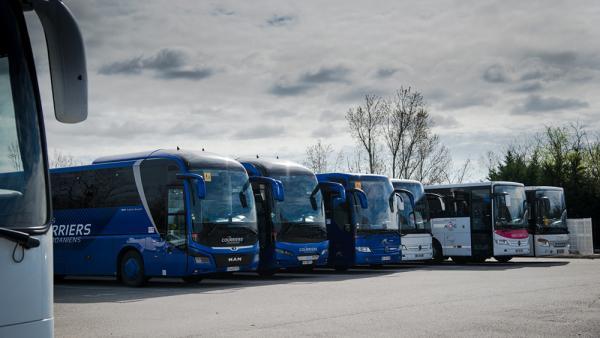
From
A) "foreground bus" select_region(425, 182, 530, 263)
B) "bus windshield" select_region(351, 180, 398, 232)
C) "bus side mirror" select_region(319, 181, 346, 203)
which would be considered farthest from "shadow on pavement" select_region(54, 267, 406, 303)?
"foreground bus" select_region(425, 182, 530, 263)

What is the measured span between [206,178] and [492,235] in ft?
44.2

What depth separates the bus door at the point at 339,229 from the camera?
2450 cm

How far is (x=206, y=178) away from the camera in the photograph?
19344mm

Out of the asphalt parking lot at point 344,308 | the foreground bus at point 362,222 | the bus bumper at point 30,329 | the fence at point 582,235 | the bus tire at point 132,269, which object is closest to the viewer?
the bus bumper at point 30,329

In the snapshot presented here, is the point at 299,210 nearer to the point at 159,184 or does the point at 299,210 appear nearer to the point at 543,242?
the point at 159,184

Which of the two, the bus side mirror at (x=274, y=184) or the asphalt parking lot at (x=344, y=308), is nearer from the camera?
the asphalt parking lot at (x=344, y=308)

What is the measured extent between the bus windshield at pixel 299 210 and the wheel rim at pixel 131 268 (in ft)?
14.4

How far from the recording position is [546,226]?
30.3m

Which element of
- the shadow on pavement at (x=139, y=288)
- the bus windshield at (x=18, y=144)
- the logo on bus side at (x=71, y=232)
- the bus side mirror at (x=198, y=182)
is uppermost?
the bus side mirror at (x=198, y=182)

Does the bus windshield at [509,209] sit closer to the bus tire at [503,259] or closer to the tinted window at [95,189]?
the bus tire at [503,259]

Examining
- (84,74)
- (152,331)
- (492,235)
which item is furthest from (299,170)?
(84,74)

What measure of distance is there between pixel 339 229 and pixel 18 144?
20706mm

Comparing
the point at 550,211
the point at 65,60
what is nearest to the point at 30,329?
the point at 65,60

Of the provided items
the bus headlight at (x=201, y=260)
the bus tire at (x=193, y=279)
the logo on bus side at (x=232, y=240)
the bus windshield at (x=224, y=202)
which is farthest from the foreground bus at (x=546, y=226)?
the bus headlight at (x=201, y=260)
